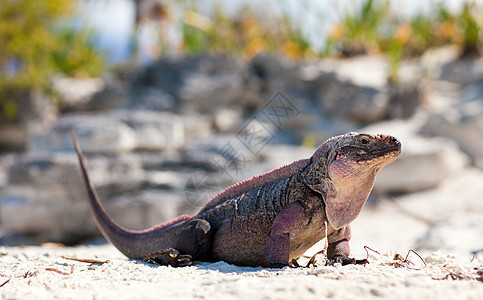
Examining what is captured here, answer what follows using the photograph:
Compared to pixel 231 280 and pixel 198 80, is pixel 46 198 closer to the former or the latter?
pixel 198 80

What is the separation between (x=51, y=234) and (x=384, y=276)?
738cm

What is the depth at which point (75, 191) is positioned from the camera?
7.95 m

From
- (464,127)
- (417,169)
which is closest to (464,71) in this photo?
(464,127)

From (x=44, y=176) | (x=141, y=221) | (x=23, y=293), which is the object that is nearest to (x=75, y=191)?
(x=44, y=176)

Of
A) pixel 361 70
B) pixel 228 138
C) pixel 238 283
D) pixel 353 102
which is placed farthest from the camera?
pixel 361 70

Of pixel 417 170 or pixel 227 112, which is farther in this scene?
pixel 227 112

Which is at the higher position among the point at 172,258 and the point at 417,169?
the point at 417,169

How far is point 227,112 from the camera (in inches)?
448

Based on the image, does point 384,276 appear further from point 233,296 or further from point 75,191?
point 75,191

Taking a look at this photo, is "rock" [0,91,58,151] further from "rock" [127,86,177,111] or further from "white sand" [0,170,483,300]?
"white sand" [0,170,483,300]

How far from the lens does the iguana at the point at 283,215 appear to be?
2.46 m

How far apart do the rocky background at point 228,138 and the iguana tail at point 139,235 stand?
290 centimetres

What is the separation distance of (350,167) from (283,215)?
476 mm

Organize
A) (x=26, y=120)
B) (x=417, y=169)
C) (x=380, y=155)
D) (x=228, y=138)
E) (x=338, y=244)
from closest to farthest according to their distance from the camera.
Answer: (x=380, y=155) < (x=338, y=244) < (x=417, y=169) < (x=228, y=138) < (x=26, y=120)
